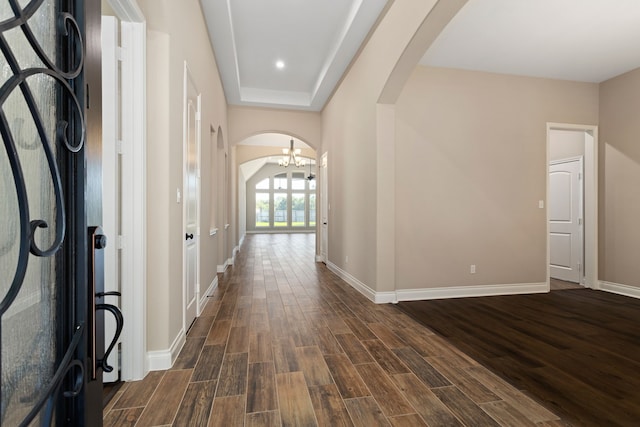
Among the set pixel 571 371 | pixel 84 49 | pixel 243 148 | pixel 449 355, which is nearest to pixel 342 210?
pixel 449 355

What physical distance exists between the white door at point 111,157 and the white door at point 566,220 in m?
6.15

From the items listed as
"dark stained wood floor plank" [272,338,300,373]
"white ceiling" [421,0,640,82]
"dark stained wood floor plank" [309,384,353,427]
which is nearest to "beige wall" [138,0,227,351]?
"dark stained wood floor plank" [272,338,300,373]

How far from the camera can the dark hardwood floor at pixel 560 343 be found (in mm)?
1895

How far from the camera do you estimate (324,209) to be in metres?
6.65

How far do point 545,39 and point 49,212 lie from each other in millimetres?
4873

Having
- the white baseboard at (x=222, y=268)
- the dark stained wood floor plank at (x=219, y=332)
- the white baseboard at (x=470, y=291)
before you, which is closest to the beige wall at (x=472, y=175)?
the white baseboard at (x=470, y=291)

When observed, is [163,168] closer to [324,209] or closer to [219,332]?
[219,332]

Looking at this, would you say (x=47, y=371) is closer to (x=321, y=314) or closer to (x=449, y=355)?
(x=449, y=355)

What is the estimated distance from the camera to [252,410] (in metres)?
1.75

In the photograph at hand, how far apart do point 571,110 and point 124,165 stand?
5764mm

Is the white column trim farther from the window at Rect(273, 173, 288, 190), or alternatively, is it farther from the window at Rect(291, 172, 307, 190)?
the window at Rect(291, 172, 307, 190)

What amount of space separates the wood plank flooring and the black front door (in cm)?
117

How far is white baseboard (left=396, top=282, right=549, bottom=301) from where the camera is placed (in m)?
4.05

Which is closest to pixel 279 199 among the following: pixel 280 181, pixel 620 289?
pixel 280 181
